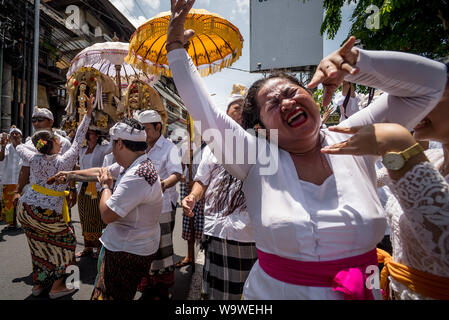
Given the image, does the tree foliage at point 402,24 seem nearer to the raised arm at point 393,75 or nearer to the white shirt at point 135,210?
the raised arm at point 393,75

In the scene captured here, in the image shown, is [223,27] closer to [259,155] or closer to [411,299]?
[259,155]

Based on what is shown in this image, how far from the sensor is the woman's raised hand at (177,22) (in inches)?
45.4

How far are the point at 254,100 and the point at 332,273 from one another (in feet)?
2.92

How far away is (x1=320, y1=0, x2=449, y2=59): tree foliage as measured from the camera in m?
4.47

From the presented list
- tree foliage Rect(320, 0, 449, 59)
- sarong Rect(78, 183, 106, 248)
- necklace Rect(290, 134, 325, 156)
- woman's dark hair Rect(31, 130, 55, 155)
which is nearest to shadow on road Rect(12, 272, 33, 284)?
sarong Rect(78, 183, 106, 248)

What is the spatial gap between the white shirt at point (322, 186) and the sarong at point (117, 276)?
1.33 metres

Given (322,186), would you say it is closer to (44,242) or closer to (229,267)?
(229,267)

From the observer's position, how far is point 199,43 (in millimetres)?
3117

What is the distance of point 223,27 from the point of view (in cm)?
265

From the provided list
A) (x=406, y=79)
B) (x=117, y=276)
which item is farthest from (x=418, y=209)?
(x=117, y=276)
